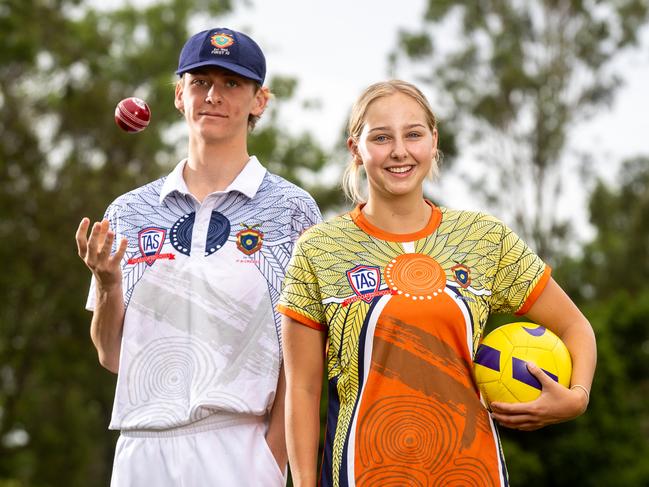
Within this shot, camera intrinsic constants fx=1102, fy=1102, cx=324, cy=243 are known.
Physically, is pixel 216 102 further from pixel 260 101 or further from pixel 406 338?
pixel 406 338

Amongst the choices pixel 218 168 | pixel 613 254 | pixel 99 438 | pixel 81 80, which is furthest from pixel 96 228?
pixel 613 254

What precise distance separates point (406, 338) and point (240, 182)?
1.29 m

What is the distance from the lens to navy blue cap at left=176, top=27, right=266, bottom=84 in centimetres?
493

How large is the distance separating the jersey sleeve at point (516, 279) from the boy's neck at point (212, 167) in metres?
1.36

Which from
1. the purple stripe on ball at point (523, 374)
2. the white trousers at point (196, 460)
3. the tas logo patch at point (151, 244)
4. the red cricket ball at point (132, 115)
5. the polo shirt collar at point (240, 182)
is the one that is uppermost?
the red cricket ball at point (132, 115)

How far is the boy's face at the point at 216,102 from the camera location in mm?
4961

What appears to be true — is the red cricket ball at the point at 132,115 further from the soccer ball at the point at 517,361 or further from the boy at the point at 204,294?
the soccer ball at the point at 517,361

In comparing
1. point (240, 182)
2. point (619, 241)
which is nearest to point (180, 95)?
point (240, 182)

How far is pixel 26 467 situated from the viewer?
34312 millimetres

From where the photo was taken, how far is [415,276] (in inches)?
167

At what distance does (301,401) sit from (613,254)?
38.6 m

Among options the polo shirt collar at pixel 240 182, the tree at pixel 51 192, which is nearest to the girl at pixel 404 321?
the polo shirt collar at pixel 240 182

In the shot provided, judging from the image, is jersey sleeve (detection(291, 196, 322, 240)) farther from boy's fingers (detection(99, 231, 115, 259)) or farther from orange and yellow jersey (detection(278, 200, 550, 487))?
boy's fingers (detection(99, 231, 115, 259))

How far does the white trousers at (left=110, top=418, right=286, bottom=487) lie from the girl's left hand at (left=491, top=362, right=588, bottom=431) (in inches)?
44.1
